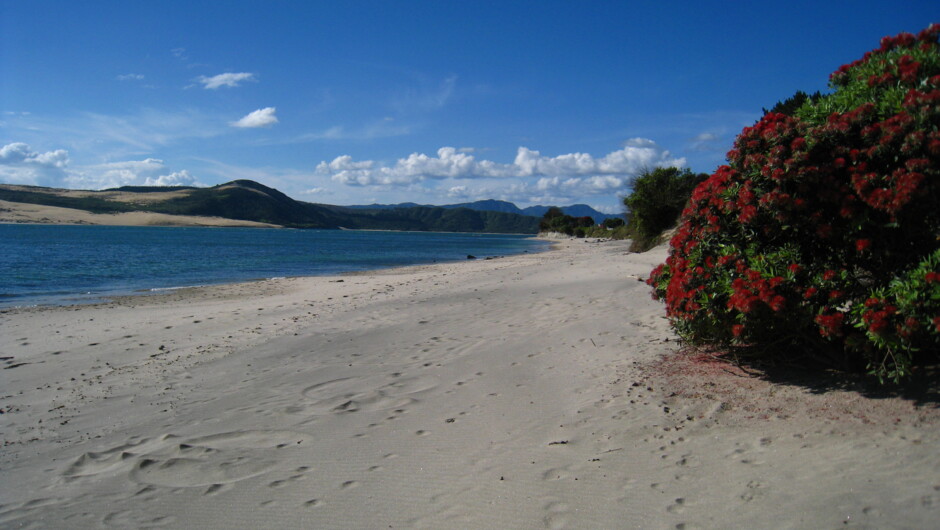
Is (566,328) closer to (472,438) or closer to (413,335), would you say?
(413,335)

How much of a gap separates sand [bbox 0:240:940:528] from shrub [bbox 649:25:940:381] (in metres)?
0.70

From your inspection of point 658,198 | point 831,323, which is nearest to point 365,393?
point 831,323

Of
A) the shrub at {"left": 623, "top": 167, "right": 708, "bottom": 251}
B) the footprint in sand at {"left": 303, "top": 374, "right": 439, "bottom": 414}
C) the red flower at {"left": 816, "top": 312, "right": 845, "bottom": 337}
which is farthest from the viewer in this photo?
the shrub at {"left": 623, "top": 167, "right": 708, "bottom": 251}

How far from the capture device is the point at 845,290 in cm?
484

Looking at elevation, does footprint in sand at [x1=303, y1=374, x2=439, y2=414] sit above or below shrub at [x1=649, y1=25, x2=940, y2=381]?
below

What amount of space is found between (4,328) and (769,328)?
47.6 feet

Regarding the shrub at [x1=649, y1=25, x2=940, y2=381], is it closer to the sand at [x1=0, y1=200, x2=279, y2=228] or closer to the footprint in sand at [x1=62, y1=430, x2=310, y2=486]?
the footprint in sand at [x1=62, y1=430, x2=310, y2=486]

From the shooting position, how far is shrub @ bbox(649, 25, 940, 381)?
4363 mm

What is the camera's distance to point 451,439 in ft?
16.6

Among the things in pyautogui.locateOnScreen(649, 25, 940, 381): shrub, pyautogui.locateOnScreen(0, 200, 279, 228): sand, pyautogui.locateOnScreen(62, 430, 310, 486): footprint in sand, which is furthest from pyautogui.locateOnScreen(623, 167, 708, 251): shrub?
pyautogui.locateOnScreen(0, 200, 279, 228): sand

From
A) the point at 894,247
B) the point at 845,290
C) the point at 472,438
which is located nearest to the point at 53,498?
the point at 472,438

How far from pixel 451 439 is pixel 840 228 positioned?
4.03m

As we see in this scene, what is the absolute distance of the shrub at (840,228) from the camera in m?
4.36

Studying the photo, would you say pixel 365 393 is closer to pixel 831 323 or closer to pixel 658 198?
pixel 831 323
